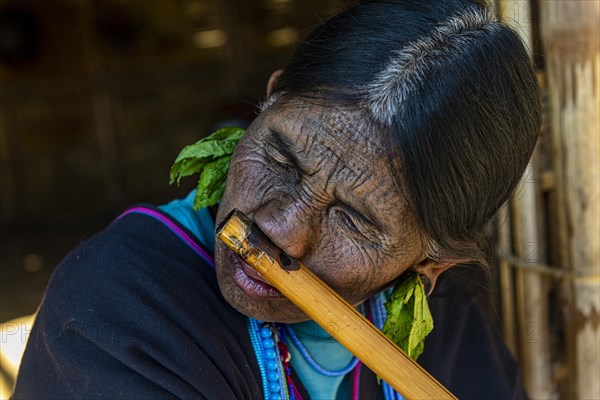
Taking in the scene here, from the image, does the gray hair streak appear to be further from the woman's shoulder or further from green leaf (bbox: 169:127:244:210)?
the woman's shoulder

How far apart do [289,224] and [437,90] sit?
360 mm

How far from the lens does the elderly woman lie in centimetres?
131

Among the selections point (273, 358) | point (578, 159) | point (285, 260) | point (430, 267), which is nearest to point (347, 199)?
point (285, 260)

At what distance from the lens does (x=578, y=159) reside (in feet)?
7.88

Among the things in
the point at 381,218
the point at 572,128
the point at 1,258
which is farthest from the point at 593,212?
the point at 1,258

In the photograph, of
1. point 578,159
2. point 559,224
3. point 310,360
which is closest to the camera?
point 310,360

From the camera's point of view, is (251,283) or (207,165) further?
(207,165)

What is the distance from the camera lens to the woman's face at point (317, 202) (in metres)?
1.34

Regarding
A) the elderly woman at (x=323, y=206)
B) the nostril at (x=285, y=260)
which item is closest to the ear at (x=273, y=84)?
the elderly woman at (x=323, y=206)

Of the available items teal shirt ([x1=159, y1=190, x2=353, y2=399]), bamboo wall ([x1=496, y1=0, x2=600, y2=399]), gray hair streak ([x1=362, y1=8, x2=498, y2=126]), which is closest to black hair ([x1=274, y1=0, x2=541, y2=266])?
gray hair streak ([x1=362, y1=8, x2=498, y2=126])

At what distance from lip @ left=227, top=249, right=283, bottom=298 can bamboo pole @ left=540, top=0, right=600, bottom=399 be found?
138 cm

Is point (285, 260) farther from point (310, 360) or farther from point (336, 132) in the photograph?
point (310, 360)

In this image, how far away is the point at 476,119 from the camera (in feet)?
4.34

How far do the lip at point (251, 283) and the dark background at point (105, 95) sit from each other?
4.73 metres
